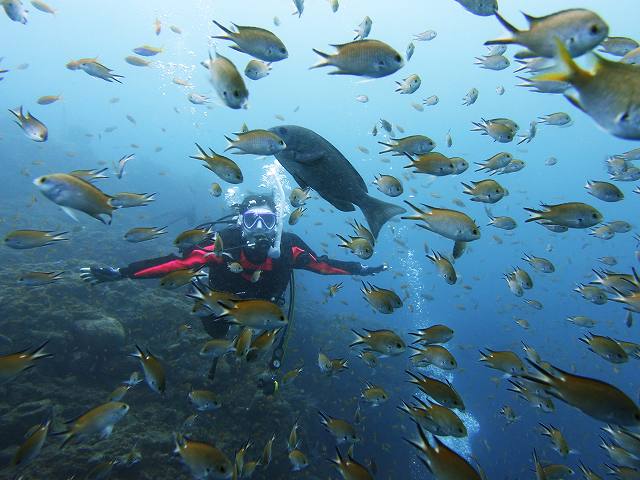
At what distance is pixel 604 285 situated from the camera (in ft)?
15.1

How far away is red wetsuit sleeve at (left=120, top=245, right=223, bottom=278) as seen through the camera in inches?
232

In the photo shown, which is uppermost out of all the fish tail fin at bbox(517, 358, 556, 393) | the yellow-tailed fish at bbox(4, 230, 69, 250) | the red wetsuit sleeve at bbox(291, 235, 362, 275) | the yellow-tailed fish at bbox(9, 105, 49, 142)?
the fish tail fin at bbox(517, 358, 556, 393)

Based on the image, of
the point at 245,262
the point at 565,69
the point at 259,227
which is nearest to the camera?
the point at 565,69

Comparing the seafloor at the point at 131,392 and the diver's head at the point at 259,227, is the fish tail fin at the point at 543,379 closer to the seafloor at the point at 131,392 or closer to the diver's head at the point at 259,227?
the diver's head at the point at 259,227

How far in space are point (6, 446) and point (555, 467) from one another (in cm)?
783

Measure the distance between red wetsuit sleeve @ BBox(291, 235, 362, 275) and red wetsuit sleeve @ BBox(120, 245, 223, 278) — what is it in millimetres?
1757

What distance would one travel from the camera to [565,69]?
1.63m

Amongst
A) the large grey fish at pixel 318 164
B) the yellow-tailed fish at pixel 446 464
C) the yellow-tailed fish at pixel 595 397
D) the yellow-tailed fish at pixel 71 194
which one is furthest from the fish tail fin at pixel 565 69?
the yellow-tailed fish at pixel 71 194

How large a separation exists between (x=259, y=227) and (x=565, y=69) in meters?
5.26

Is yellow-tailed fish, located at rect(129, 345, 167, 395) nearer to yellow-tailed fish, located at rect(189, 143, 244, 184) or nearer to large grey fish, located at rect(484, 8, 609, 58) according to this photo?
yellow-tailed fish, located at rect(189, 143, 244, 184)

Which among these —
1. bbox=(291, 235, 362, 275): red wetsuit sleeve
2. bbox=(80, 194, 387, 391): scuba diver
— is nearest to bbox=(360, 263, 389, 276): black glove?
bbox=(291, 235, 362, 275): red wetsuit sleeve

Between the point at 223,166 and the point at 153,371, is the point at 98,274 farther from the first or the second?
the point at 223,166

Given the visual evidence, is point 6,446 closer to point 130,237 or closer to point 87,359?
point 87,359

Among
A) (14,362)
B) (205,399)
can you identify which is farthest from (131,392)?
(14,362)
